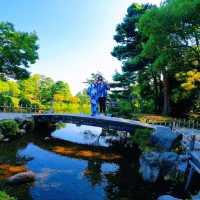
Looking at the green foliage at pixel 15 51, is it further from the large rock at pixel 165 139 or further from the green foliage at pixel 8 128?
the large rock at pixel 165 139

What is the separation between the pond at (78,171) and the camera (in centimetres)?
1245

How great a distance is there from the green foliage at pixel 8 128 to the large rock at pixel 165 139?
11.2m

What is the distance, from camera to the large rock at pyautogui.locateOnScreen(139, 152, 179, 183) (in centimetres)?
1378

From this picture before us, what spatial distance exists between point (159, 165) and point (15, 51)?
21.0 meters

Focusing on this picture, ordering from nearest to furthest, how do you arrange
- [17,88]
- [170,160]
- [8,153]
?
[170,160]
[8,153]
[17,88]

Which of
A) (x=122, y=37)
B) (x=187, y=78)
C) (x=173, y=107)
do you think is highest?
(x=122, y=37)

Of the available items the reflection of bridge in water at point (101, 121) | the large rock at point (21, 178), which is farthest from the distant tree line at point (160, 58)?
the large rock at point (21, 178)

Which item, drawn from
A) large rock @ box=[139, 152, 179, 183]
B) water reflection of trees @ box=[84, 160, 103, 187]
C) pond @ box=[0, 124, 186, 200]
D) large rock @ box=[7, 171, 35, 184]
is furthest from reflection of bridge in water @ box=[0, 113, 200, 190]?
large rock @ box=[7, 171, 35, 184]

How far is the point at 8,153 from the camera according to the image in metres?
18.3

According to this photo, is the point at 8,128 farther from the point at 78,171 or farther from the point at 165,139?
the point at 165,139

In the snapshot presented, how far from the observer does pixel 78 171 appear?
1587 centimetres

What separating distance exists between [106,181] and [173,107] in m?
18.4

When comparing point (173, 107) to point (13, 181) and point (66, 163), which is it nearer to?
point (66, 163)

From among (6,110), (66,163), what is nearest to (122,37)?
(6,110)
